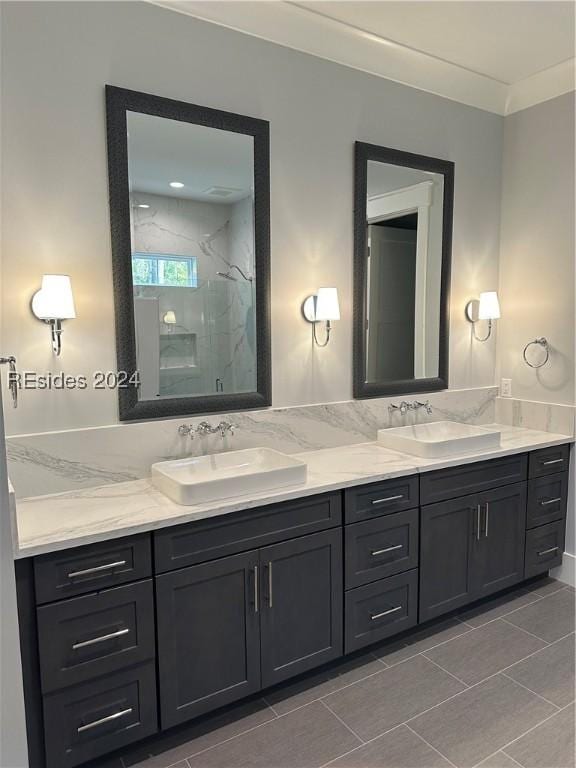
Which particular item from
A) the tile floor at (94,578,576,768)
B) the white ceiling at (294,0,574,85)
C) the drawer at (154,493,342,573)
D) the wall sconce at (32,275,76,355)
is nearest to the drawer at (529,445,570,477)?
the tile floor at (94,578,576,768)

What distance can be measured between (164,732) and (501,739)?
4.02 feet

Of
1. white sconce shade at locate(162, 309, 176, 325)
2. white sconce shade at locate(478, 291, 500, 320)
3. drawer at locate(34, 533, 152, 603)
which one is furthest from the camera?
white sconce shade at locate(478, 291, 500, 320)

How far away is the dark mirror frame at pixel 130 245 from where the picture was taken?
2154 millimetres

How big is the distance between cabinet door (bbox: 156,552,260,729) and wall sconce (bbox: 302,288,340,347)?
3.90ft

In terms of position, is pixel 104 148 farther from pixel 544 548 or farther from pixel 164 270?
pixel 544 548

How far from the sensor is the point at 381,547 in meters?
2.39

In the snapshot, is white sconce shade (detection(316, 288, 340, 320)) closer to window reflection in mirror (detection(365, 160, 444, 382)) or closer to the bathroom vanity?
window reflection in mirror (detection(365, 160, 444, 382))

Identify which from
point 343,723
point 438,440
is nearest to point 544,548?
point 438,440

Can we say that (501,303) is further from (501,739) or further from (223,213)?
(501,739)

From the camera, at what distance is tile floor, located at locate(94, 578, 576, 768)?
1.90 metres

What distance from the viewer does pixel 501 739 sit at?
198 centimetres

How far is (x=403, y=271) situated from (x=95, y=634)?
2290 mm

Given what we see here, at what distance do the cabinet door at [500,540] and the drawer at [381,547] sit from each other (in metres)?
0.46

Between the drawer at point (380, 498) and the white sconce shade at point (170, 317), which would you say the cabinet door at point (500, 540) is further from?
the white sconce shade at point (170, 317)
